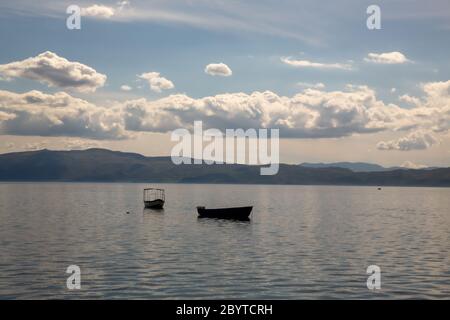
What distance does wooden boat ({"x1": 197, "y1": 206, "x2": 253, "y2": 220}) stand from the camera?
106312 millimetres

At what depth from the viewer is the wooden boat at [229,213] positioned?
4186 inches

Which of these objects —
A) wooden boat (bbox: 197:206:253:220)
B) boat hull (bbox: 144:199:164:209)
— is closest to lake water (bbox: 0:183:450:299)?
wooden boat (bbox: 197:206:253:220)

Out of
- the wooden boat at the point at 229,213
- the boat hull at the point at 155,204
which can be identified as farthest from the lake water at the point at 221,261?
the boat hull at the point at 155,204

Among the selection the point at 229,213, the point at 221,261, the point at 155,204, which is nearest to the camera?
→ the point at 221,261

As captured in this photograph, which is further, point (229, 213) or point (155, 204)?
point (155, 204)

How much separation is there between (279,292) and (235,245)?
28856mm

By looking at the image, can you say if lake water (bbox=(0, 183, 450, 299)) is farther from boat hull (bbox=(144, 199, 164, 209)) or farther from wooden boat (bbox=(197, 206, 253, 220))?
boat hull (bbox=(144, 199, 164, 209))

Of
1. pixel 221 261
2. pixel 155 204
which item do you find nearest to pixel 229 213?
pixel 155 204

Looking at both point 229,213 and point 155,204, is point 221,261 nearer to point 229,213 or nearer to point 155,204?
point 229,213

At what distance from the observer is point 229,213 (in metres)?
108

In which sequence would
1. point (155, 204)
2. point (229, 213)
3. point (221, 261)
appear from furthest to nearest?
point (155, 204) < point (229, 213) < point (221, 261)
